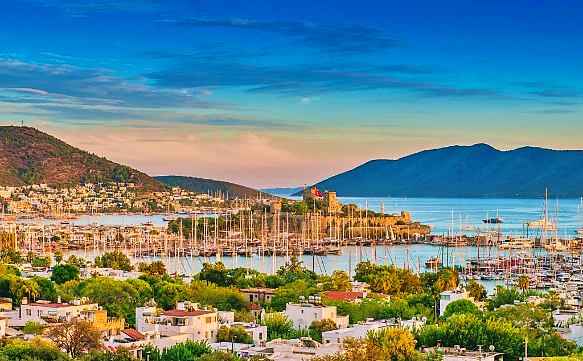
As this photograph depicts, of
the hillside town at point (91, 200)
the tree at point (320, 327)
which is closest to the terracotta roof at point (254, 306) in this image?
the tree at point (320, 327)

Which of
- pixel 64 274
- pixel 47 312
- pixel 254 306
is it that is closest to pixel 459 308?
pixel 254 306

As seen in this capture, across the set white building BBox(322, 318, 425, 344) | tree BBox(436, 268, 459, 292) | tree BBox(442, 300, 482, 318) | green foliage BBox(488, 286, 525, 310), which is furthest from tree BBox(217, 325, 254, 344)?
tree BBox(436, 268, 459, 292)

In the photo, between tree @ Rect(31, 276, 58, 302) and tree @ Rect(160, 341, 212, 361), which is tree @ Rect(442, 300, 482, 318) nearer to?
tree @ Rect(160, 341, 212, 361)

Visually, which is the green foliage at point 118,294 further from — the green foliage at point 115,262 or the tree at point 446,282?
the green foliage at point 115,262

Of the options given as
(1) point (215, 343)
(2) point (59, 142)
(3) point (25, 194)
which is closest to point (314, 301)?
(1) point (215, 343)

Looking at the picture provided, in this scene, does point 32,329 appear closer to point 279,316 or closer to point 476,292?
point 279,316

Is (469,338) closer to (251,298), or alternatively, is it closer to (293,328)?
(293,328)

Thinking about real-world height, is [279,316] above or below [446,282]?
below
